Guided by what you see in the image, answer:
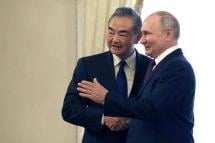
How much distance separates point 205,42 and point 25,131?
1429mm

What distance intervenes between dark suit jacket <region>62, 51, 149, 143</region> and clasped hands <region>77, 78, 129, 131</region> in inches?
1.4

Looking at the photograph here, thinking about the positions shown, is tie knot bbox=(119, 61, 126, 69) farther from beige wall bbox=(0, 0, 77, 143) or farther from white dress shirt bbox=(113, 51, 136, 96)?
beige wall bbox=(0, 0, 77, 143)

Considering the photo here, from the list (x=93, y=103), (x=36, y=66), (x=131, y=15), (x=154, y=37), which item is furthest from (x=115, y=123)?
(x=36, y=66)

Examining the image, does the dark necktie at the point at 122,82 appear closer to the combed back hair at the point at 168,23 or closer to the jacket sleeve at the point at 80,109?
the jacket sleeve at the point at 80,109

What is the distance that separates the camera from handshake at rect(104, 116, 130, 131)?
6.39 feet

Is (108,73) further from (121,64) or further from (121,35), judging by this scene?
(121,35)

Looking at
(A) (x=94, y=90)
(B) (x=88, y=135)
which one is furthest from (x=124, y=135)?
(A) (x=94, y=90)

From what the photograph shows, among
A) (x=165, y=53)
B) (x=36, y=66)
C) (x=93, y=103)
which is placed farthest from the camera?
(x=36, y=66)

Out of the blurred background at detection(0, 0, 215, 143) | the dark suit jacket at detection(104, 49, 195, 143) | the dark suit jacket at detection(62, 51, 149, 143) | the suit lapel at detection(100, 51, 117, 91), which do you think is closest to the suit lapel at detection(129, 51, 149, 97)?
the dark suit jacket at detection(62, 51, 149, 143)

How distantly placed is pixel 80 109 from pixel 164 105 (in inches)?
17.1

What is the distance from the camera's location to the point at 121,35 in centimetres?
207

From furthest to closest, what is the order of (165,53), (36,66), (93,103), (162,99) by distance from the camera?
1. (36,66)
2. (93,103)
3. (165,53)
4. (162,99)

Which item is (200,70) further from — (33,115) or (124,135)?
(33,115)

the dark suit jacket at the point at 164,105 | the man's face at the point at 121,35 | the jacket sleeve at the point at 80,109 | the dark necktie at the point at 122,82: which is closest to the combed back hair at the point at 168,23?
the dark suit jacket at the point at 164,105
